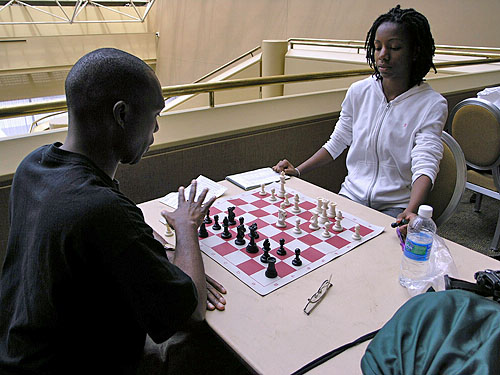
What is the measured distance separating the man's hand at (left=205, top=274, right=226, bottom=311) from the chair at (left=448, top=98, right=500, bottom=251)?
2.12m

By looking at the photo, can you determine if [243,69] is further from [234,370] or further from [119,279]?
[119,279]

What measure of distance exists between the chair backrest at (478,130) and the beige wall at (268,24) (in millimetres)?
3347

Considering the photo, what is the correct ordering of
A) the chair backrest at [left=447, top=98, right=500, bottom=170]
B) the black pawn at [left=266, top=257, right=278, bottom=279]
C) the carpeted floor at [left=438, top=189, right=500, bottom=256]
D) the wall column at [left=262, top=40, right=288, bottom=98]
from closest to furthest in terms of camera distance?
the black pawn at [left=266, top=257, right=278, bottom=279] < the chair backrest at [left=447, top=98, right=500, bottom=170] < the carpeted floor at [left=438, top=189, right=500, bottom=256] < the wall column at [left=262, top=40, right=288, bottom=98]

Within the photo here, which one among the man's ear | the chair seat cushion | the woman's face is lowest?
the chair seat cushion

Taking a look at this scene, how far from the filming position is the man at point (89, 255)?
0.88 m

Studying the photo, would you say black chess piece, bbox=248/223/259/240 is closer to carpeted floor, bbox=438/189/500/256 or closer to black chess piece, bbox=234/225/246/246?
black chess piece, bbox=234/225/246/246

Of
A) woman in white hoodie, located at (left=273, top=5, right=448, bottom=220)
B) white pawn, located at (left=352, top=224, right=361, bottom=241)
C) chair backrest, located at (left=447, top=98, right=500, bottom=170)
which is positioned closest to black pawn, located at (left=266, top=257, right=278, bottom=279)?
white pawn, located at (left=352, top=224, right=361, bottom=241)

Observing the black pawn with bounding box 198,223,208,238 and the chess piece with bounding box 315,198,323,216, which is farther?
the chess piece with bounding box 315,198,323,216

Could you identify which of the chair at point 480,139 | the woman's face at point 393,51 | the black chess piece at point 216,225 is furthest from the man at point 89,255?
the chair at point 480,139

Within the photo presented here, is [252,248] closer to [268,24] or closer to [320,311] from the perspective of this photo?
[320,311]

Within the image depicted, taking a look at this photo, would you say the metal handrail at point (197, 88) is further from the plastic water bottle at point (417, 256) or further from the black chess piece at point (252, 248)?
the plastic water bottle at point (417, 256)

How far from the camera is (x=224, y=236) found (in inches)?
57.2

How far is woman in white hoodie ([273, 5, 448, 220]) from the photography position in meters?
1.77

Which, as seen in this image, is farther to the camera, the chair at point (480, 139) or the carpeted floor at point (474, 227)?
the carpeted floor at point (474, 227)
